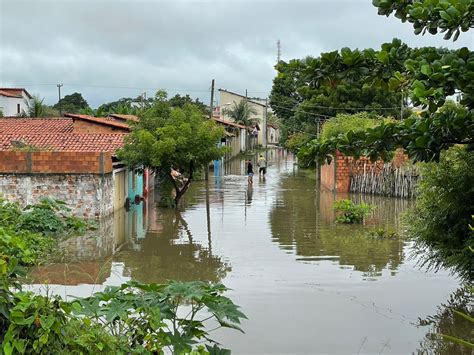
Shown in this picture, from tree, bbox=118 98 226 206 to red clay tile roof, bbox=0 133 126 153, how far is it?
96.5 inches

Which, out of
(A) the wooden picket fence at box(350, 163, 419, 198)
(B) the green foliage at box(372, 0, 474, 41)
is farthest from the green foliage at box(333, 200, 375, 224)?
(B) the green foliage at box(372, 0, 474, 41)

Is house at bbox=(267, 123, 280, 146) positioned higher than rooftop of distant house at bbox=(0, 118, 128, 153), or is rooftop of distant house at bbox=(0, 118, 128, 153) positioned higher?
house at bbox=(267, 123, 280, 146)

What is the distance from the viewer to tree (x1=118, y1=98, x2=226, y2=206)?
21562 mm

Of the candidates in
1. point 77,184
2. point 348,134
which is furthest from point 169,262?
point 348,134

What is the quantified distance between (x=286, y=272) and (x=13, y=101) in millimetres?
52482

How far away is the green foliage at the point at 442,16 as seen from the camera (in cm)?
504

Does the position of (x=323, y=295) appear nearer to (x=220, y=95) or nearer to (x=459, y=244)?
(x=459, y=244)

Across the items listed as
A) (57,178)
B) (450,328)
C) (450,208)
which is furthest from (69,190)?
(450,328)

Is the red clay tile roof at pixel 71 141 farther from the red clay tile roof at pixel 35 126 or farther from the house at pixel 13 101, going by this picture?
the house at pixel 13 101

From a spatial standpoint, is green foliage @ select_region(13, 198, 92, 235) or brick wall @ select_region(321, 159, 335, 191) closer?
green foliage @ select_region(13, 198, 92, 235)

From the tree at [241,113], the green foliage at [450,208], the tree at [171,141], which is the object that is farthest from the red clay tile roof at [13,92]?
the green foliage at [450,208]

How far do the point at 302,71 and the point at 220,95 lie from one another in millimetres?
83947

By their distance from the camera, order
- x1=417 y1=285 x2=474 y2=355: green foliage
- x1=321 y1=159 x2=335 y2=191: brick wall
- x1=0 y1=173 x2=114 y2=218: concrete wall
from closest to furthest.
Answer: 1. x1=417 y1=285 x2=474 y2=355: green foliage
2. x1=0 y1=173 x2=114 y2=218: concrete wall
3. x1=321 y1=159 x2=335 y2=191: brick wall

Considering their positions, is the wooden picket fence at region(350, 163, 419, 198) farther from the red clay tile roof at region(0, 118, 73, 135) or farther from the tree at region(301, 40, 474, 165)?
the tree at region(301, 40, 474, 165)
